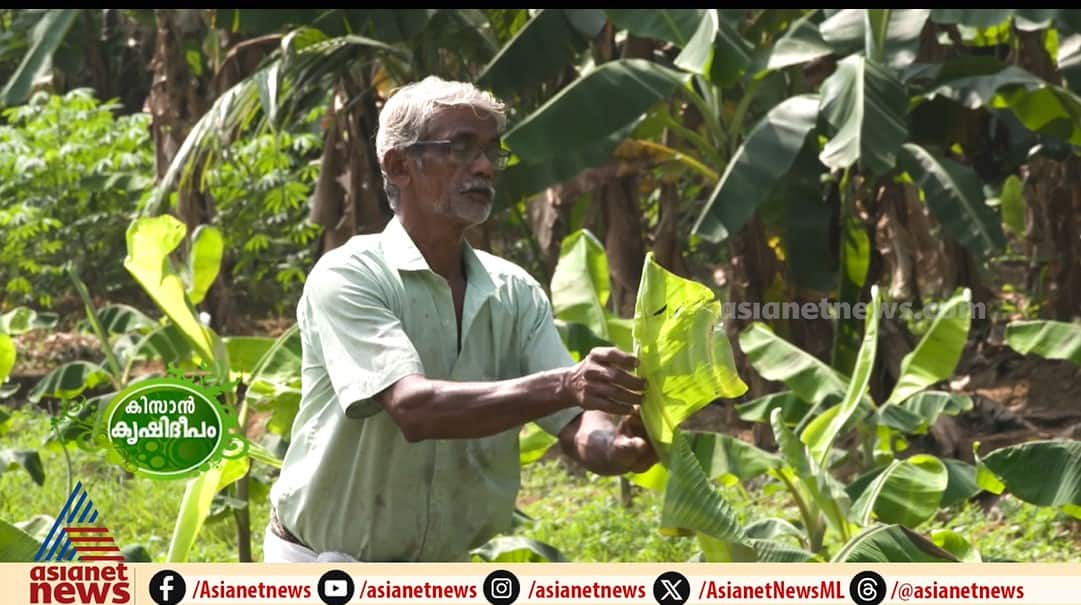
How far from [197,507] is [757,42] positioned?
3856mm

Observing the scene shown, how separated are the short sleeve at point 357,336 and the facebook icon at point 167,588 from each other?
1.43 ft

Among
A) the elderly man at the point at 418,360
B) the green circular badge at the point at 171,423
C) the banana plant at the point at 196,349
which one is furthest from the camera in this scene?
the banana plant at the point at 196,349

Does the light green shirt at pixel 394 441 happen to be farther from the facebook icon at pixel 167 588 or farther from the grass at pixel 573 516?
the grass at pixel 573 516

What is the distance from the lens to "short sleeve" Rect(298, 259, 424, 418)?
8.65 ft

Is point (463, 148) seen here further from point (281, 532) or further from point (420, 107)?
point (281, 532)

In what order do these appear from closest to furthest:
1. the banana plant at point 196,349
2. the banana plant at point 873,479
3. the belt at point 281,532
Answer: the belt at point 281,532 → the banana plant at point 873,479 → the banana plant at point 196,349

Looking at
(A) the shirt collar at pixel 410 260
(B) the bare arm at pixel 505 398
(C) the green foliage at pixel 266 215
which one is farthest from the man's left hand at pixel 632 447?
(C) the green foliage at pixel 266 215

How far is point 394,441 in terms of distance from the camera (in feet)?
9.29

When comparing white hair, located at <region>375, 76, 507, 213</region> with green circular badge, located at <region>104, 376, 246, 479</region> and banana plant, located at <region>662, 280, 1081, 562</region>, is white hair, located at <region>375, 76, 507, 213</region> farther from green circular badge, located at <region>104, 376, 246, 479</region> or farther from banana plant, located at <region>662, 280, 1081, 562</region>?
banana plant, located at <region>662, 280, 1081, 562</region>

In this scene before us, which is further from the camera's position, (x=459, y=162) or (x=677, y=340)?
(x=459, y=162)

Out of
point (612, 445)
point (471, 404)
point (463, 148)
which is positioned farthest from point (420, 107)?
point (612, 445)

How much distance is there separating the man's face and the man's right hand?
441mm

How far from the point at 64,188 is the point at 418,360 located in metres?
7.35

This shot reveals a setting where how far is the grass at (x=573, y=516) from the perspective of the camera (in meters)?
5.82
